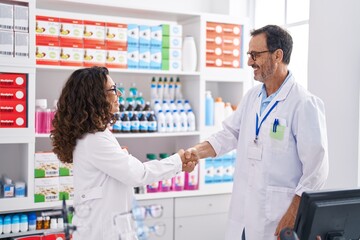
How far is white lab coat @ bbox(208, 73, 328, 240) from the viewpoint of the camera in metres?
2.26

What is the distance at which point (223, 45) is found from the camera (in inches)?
163

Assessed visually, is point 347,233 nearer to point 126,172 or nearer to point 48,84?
point 126,172

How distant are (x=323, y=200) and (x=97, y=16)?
8.65 ft

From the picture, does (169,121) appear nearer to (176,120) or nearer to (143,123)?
(176,120)

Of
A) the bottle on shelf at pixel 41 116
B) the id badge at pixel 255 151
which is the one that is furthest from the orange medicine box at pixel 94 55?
the id badge at pixel 255 151

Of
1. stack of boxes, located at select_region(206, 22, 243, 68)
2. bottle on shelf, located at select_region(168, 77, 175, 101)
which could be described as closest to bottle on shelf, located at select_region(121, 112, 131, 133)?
bottle on shelf, located at select_region(168, 77, 175, 101)

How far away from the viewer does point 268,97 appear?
8.29 feet

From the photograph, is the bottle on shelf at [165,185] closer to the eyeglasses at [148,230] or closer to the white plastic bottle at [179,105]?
the white plastic bottle at [179,105]

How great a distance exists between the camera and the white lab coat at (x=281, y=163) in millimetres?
2260

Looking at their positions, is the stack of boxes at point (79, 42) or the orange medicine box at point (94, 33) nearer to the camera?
the stack of boxes at point (79, 42)

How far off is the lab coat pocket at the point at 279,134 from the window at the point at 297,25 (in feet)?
6.05

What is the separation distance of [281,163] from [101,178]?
0.93m

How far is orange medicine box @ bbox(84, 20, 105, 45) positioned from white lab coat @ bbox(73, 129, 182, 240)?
62.4 inches

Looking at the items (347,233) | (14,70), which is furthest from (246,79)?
(347,233)
